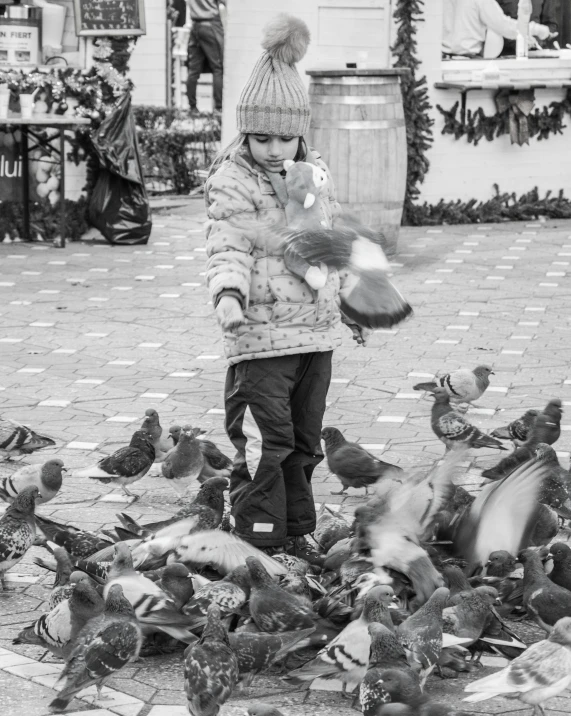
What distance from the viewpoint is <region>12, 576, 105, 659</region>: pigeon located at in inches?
159

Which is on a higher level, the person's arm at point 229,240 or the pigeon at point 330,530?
the person's arm at point 229,240

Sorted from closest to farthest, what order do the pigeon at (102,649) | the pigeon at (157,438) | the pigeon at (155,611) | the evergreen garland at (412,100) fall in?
1. the pigeon at (102,649)
2. the pigeon at (155,611)
3. the pigeon at (157,438)
4. the evergreen garland at (412,100)

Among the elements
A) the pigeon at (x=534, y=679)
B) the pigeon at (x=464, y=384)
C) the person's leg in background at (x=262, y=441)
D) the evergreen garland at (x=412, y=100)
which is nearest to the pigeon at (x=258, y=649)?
the pigeon at (x=534, y=679)

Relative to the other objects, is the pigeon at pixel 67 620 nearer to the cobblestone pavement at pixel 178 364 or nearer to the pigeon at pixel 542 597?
the cobblestone pavement at pixel 178 364

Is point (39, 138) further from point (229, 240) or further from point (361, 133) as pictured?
point (229, 240)

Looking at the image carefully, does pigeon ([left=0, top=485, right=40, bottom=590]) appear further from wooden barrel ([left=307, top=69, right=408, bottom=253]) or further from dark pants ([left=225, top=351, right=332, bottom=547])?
wooden barrel ([left=307, top=69, right=408, bottom=253])

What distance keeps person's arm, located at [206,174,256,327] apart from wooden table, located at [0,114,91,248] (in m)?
7.77

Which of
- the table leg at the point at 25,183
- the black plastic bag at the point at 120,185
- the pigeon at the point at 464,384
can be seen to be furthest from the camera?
the table leg at the point at 25,183

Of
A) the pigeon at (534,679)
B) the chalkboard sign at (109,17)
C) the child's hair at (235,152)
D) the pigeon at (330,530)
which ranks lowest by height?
the pigeon at (330,530)

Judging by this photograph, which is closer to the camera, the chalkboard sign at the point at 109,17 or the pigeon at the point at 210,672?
the pigeon at the point at 210,672

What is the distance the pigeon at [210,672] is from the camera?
141 inches

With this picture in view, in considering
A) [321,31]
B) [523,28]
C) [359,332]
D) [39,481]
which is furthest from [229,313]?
[523,28]

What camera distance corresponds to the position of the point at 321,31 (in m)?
13.7

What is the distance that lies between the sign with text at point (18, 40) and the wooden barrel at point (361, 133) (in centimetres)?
311
